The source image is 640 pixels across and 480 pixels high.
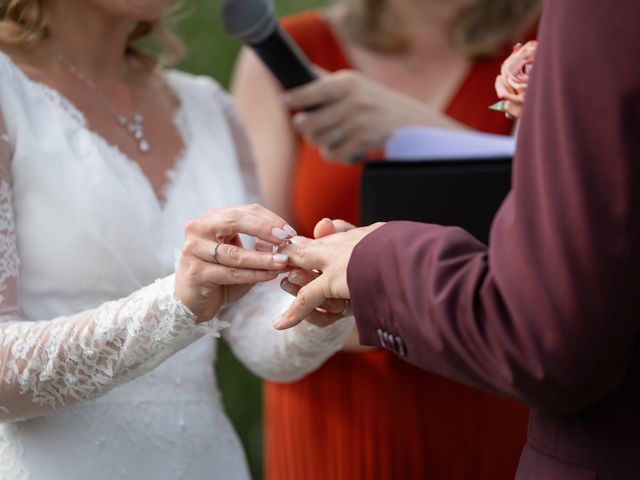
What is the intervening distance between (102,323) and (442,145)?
1.09 meters

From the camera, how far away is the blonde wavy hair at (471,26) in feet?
8.73

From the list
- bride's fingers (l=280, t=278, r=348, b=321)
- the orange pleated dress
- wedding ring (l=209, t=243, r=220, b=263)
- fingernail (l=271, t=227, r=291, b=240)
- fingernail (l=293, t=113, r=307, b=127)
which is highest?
fingernail (l=271, t=227, r=291, b=240)

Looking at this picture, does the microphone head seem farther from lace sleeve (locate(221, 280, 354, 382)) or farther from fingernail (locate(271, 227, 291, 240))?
fingernail (locate(271, 227, 291, 240))

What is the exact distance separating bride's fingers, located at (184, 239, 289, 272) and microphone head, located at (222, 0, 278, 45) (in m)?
0.79

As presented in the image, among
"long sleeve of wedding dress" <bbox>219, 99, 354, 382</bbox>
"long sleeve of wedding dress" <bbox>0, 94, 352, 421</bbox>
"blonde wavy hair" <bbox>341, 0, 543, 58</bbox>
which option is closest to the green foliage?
"blonde wavy hair" <bbox>341, 0, 543, 58</bbox>

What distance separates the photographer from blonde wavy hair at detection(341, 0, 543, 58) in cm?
266

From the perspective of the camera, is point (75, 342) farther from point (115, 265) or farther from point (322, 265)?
point (322, 265)

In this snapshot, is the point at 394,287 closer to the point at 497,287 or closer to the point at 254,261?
the point at 497,287

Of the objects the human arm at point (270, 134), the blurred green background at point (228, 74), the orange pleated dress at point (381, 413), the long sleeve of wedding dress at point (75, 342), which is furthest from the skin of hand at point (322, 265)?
the blurred green background at point (228, 74)

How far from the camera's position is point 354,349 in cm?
245

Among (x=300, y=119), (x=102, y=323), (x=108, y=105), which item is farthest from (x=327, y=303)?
(x=300, y=119)

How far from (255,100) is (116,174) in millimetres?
976

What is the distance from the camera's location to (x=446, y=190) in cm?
203

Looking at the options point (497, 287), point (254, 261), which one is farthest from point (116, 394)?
point (497, 287)
